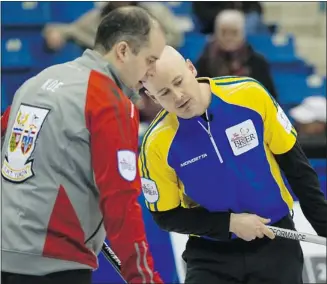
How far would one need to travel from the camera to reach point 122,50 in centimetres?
232

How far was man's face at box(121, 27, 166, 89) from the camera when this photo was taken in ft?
7.65

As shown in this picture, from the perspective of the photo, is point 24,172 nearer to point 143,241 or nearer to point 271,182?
point 143,241

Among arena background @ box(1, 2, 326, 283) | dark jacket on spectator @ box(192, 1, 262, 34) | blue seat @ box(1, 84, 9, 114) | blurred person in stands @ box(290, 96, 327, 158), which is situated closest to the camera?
arena background @ box(1, 2, 326, 283)

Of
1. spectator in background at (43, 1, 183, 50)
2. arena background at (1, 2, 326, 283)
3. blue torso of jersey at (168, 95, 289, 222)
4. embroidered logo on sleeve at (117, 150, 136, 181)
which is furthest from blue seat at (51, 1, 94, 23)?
embroidered logo on sleeve at (117, 150, 136, 181)

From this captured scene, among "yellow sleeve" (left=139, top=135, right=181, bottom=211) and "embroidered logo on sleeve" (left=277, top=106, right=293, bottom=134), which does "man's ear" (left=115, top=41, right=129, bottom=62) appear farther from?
"embroidered logo on sleeve" (left=277, top=106, right=293, bottom=134)

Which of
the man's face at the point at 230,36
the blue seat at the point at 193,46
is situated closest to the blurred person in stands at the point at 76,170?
the man's face at the point at 230,36

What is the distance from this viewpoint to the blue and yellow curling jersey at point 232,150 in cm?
293

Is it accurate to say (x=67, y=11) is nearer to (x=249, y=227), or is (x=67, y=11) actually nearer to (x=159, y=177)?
(x=159, y=177)

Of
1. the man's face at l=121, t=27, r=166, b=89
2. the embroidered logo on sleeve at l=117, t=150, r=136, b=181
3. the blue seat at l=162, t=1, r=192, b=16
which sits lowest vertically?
the blue seat at l=162, t=1, r=192, b=16

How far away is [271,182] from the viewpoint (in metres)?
2.96

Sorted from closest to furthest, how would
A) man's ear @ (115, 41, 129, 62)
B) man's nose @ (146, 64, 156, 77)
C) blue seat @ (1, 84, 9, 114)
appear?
man's ear @ (115, 41, 129, 62)
man's nose @ (146, 64, 156, 77)
blue seat @ (1, 84, 9, 114)

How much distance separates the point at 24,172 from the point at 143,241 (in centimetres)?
40

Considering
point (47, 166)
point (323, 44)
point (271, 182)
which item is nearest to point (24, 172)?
point (47, 166)

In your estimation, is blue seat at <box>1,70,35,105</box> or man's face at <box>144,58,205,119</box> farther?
blue seat at <box>1,70,35,105</box>
